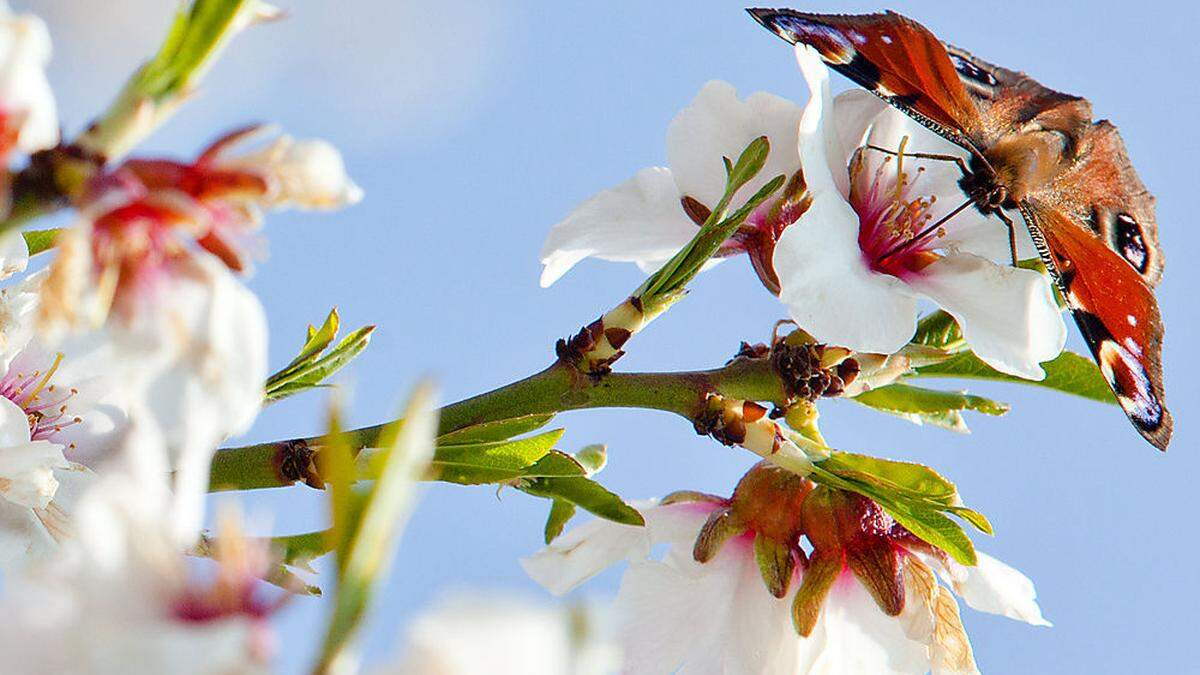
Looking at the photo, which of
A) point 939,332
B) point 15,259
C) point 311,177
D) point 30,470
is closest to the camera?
point 311,177

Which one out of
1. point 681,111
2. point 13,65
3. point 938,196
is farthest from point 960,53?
point 13,65

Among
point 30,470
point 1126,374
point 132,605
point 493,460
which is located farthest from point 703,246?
point 132,605

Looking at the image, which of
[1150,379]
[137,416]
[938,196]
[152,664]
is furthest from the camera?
[938,196]

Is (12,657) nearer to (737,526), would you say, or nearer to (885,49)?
(737,526)

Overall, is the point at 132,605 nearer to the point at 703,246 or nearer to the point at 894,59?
the point at 703,246

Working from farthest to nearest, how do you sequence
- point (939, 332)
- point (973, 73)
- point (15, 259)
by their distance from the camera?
point (973, 73) → point (939, 332) → point (15, 259)
